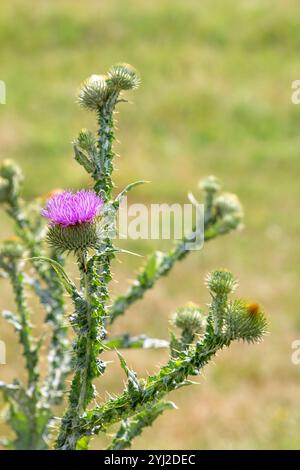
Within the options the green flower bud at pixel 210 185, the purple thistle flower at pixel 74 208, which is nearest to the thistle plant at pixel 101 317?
the purple thistle flower at pixel 74 208

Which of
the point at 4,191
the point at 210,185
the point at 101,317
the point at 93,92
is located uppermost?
the point at 210,185

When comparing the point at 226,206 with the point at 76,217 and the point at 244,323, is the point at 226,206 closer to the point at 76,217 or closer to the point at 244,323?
the point at 244,323

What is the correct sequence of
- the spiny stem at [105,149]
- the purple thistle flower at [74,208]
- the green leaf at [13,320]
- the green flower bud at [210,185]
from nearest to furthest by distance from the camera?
the purple thistle flower at [74,208], the spiny stem at [105,149], the green leaf at [13,320], the green flower bud at [210,185]

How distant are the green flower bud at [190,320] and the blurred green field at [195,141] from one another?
22.7ft

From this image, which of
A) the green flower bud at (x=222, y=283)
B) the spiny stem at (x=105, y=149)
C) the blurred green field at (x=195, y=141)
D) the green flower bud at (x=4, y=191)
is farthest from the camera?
the blurred green field at (x=195, y=141)

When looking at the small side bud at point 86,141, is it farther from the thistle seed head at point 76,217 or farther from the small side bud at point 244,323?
the small side bud at point 244,323

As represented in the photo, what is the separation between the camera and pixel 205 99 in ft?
83.2

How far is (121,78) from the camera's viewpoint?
99.9 inches

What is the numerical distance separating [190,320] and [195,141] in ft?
67.3

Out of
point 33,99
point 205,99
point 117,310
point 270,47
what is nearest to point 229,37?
point 270,47

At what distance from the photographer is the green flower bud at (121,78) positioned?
8.33 ft

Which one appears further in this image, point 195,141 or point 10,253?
point 195,141

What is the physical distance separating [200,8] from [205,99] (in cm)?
670

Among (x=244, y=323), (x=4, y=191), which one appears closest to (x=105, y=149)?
(x=244, y=323)
